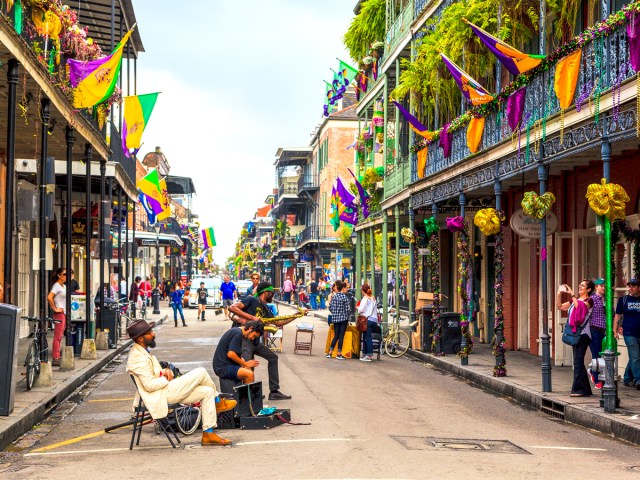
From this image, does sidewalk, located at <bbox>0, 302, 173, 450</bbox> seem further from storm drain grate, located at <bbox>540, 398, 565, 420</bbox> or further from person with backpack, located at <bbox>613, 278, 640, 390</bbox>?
person with backpack, located at <bbox>613, 278, 640, 390</bbox>

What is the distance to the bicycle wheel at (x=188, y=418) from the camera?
1057 cm

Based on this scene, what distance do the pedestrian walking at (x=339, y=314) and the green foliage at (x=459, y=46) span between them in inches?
185

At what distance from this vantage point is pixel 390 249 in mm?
48906

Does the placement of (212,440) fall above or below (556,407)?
above

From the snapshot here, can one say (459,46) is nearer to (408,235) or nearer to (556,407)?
(408,235)

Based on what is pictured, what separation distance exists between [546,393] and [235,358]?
5.00 metres

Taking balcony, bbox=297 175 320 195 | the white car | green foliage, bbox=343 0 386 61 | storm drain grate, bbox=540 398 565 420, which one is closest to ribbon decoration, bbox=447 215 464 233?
storm drain grate, bbox=540 398 565 420

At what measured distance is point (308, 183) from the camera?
73.6 m

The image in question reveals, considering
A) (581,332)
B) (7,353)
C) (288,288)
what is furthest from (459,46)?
(288,288)

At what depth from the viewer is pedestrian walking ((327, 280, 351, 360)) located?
21.2 meters

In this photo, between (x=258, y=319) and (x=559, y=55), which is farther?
(x=559, y=55)

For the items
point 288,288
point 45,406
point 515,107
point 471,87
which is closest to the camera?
point 45,406

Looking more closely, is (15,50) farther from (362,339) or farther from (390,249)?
(390,249)

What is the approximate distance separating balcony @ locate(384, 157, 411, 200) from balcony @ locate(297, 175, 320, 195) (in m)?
41.1
